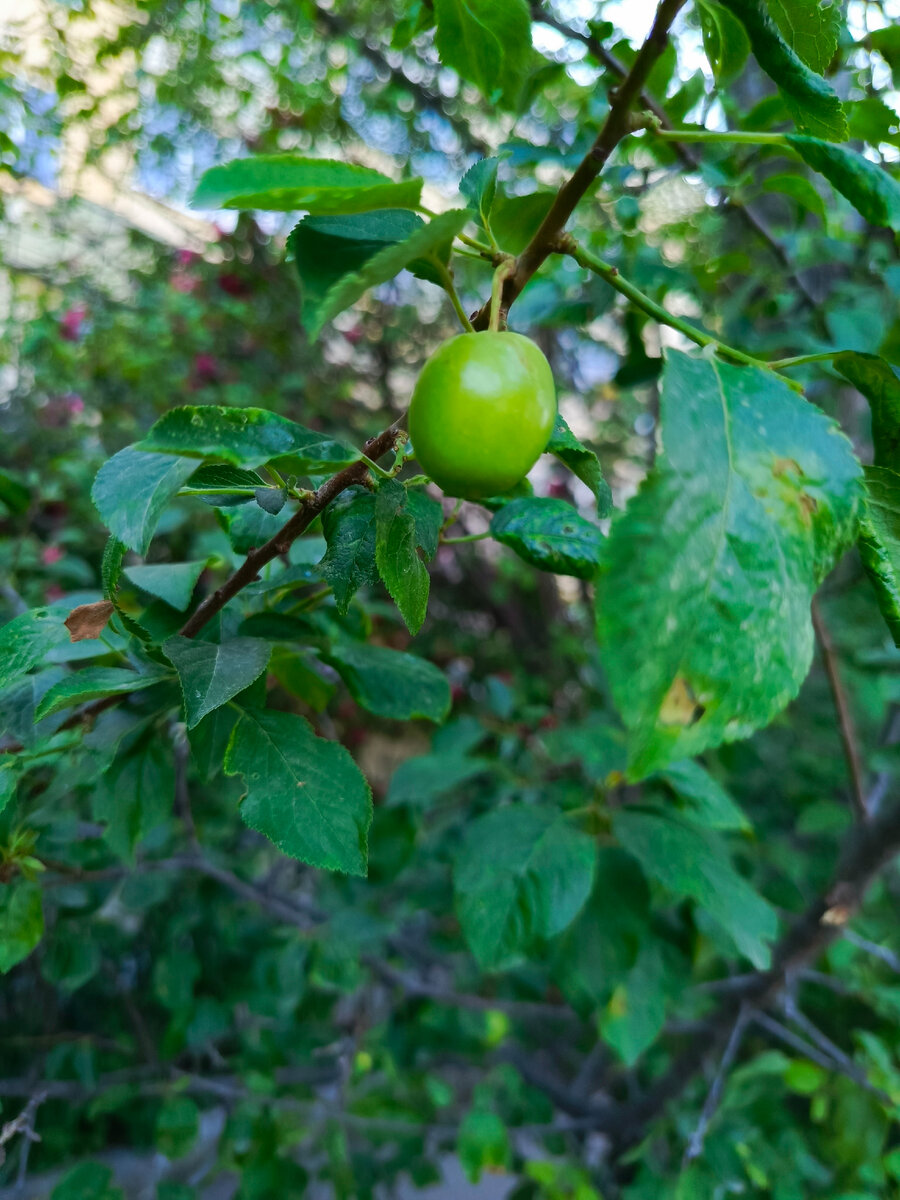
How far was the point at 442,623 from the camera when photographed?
2.57 metres

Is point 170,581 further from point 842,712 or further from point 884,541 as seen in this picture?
point 842,712

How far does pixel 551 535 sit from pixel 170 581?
309 millimetres

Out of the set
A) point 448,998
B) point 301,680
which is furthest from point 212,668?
point 448,998

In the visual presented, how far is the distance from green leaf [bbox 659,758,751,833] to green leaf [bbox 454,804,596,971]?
0.43 ft

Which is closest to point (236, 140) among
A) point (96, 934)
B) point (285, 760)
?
point (96, 934)

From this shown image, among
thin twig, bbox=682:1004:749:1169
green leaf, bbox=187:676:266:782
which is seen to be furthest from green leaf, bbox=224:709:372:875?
thin twig, bbox=682:1004:749:1169

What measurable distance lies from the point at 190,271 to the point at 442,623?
157 centimetres

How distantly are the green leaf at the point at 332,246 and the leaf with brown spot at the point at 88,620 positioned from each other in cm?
30

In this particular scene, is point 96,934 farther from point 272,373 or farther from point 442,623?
point 272,373

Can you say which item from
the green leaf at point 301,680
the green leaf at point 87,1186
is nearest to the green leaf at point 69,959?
the green leaf at point 87,1186

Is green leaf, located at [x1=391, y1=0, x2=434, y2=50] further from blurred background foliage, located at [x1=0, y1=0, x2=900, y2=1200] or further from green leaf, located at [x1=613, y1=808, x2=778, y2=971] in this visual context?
green leaf, located at [x1=613, y1=808, x2=778, y2=971]

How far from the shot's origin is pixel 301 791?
19.4 inches

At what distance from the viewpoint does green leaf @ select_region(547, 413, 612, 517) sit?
455 mm

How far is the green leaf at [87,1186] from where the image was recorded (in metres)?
0.89
